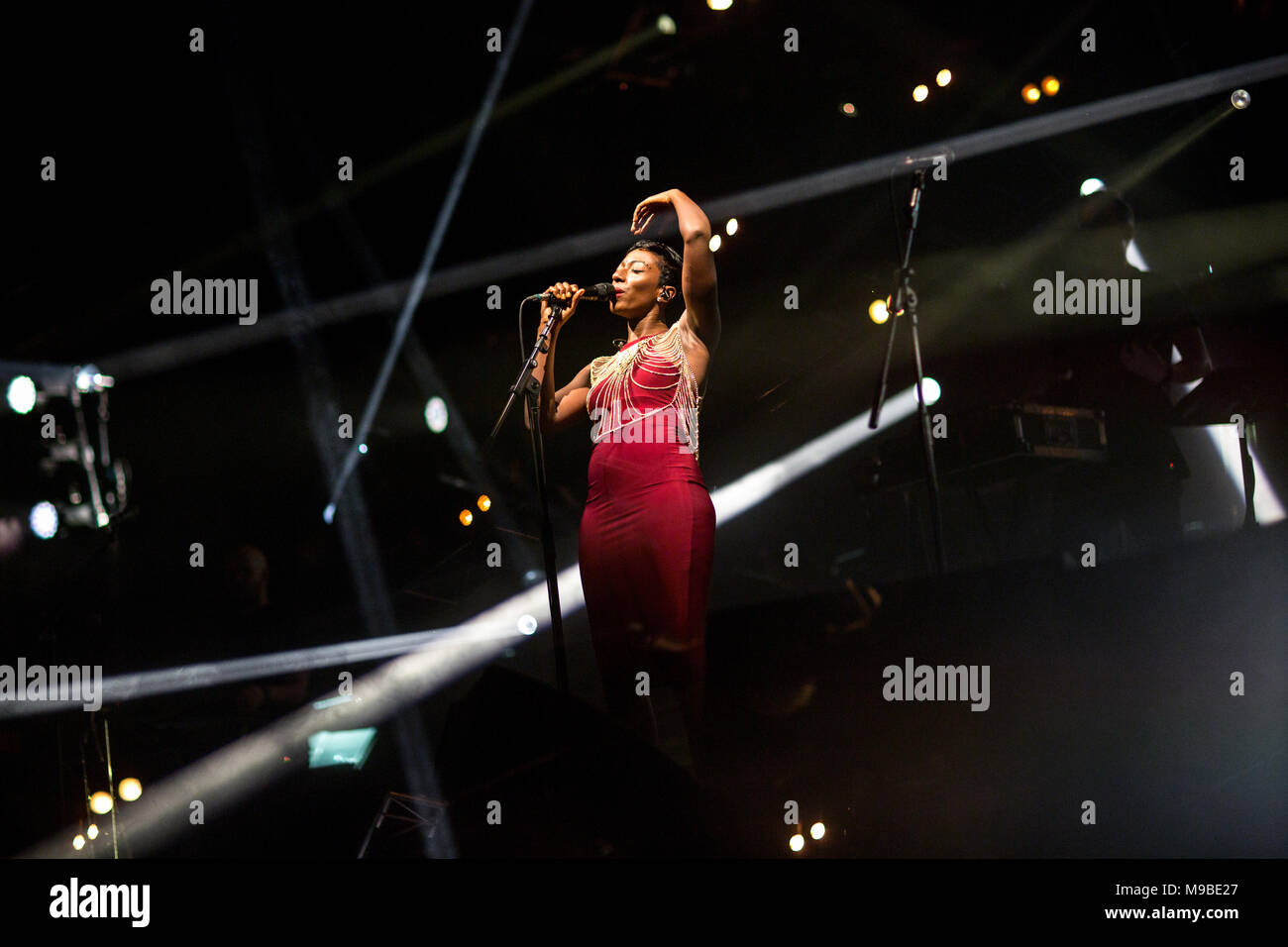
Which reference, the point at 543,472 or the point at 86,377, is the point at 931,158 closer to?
the point at 543,472

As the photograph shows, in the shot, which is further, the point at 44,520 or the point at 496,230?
the point at 496,230

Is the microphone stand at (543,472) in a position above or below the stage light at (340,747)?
above

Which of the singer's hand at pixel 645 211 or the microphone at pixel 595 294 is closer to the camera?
the microphone at pixel 595 294

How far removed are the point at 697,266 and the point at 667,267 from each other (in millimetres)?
262

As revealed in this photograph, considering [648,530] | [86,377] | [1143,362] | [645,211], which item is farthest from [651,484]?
[86,377]

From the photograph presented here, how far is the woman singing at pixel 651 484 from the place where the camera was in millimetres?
2658

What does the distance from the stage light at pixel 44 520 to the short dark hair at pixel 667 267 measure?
7.40ft

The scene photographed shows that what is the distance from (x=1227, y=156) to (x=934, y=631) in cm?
254

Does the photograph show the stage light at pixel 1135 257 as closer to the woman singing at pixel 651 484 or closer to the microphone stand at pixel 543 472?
the woman singing at pixel 651 484

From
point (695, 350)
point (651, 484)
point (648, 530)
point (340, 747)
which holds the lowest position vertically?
point (340, 747)

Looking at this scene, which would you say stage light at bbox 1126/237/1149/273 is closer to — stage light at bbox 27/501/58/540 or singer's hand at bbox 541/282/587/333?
singer's hand at bbox 541/282/587/333

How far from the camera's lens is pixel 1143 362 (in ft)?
11.3

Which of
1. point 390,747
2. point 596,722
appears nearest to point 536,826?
point 596,722

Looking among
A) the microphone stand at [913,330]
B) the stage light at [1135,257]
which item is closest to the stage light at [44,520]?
the microphone stand at [913,330]
